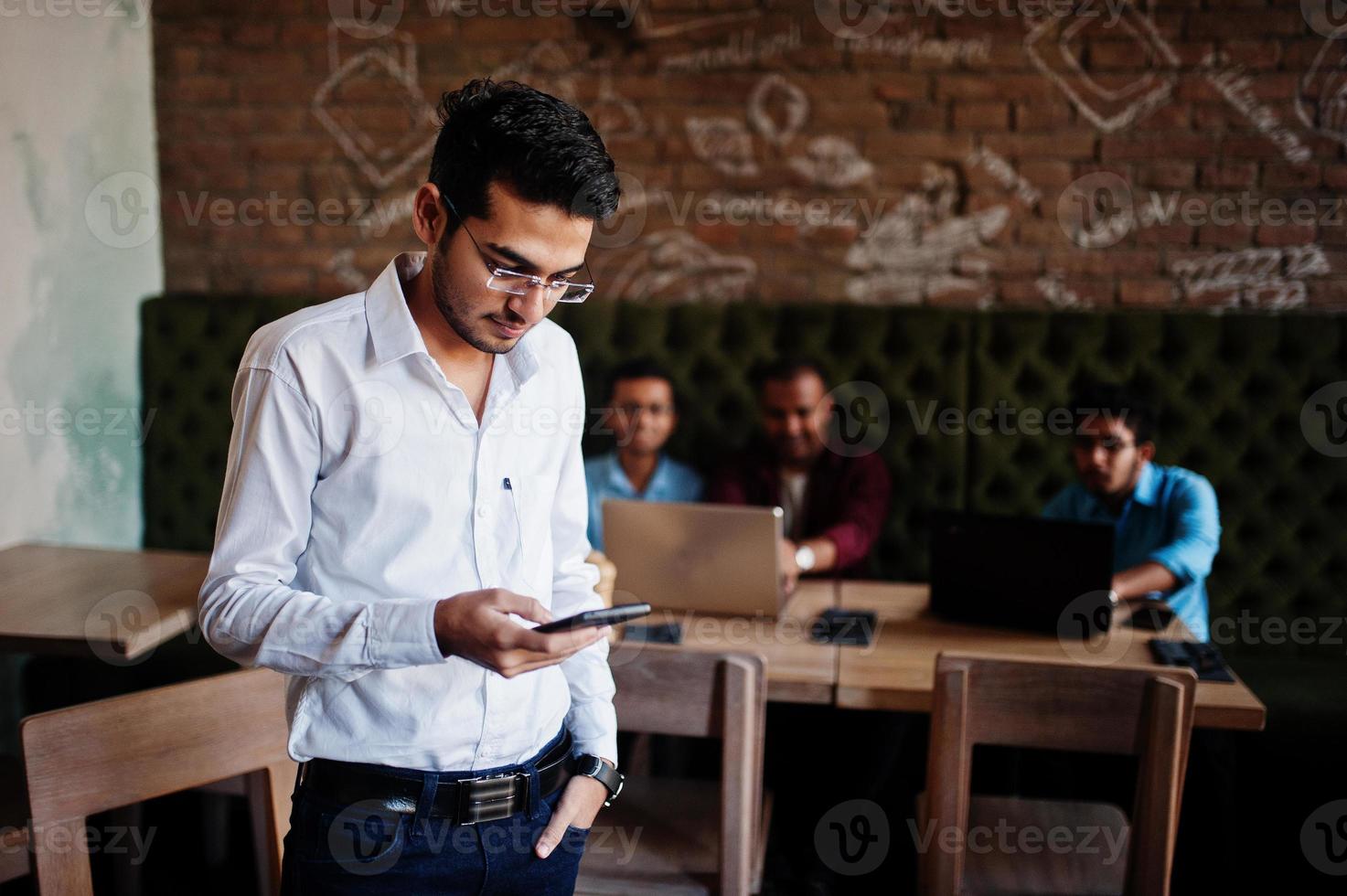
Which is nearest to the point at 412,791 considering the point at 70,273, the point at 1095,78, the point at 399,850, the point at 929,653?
the point at 399,850

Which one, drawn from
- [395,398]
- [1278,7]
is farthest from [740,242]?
[395,398]

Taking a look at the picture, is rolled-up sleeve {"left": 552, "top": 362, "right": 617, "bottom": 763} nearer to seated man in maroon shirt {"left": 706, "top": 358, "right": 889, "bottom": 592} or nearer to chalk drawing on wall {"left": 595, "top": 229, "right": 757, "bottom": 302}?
seated man in maroon shirt {"left": 706, "top": 358, "right": 889, "bottom": 592}

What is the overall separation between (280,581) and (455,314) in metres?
0.33

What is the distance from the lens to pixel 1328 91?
3.18 meters

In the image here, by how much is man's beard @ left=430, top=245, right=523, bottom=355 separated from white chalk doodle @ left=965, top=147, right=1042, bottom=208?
259 centimetres

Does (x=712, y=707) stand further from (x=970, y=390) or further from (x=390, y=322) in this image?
(x=970, y=390)

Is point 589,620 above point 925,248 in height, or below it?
below

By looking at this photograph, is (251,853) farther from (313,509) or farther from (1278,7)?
(1278,7)

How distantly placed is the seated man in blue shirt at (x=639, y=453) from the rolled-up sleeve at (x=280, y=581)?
202 cm

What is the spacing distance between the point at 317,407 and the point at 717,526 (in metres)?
1.28

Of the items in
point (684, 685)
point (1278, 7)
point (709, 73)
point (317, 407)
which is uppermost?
point (1278, 7)

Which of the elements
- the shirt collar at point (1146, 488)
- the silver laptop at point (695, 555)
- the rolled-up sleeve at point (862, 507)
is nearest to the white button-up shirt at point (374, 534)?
the silver laptop at point (695, 555)

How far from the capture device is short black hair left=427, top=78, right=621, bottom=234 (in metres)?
1.09

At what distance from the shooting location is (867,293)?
3.45 m
